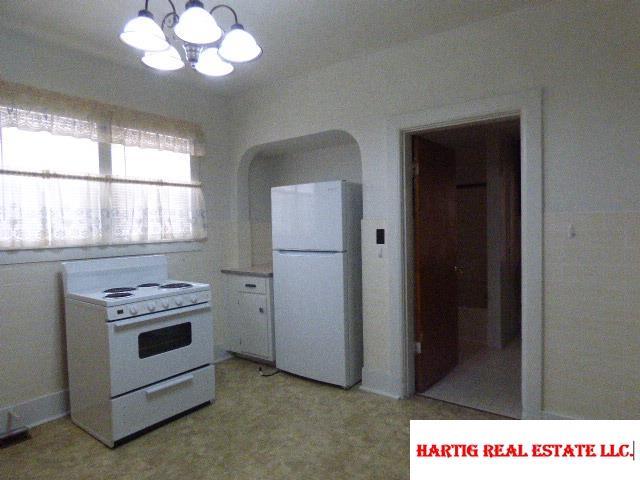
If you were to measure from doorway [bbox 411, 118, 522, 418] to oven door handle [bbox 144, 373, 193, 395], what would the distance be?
165cm

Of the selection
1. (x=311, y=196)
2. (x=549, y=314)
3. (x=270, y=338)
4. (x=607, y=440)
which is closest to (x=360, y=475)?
(x=607, y=440)

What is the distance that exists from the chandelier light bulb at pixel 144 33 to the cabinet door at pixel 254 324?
89.0 inches

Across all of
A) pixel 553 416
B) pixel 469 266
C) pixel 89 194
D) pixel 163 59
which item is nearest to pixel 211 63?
pixel 163 59

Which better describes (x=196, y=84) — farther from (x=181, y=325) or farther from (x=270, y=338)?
(x=270, y=338)

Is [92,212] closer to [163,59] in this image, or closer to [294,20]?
[163,59]

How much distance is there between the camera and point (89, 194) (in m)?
2.82

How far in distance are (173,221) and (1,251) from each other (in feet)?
3.89

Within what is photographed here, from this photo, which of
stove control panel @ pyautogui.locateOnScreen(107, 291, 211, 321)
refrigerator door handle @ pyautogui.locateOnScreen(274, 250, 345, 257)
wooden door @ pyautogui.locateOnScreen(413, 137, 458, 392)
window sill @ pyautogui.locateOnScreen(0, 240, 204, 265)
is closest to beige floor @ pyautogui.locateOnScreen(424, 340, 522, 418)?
wooden door @ pyautogui.locateOnScreen(413, 137, 458, 392)

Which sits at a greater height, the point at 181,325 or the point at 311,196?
the point at 311,196

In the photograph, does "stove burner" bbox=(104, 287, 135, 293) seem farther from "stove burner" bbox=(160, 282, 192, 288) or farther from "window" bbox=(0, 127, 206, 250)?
"window" bbox=(0, 127, 206, 250)

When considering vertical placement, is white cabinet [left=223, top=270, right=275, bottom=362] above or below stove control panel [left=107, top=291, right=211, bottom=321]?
below

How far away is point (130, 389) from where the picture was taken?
2379mm

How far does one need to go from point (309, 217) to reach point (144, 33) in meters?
1.74

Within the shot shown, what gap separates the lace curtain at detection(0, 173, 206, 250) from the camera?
250cm
